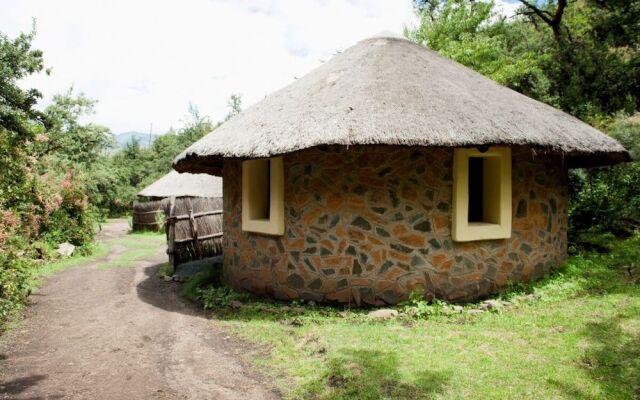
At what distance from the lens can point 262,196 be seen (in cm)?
708

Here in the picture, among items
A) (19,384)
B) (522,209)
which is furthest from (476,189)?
(19,384)

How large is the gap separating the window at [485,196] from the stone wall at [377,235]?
0.12 m

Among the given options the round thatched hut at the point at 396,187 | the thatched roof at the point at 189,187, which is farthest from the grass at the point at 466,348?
the thatched roof at the point at 189,187

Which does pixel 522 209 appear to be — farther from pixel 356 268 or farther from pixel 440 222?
pixel 356 268

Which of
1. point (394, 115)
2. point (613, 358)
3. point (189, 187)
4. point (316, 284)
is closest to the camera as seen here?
point (613, 358)

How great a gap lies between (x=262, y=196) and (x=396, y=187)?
237cm

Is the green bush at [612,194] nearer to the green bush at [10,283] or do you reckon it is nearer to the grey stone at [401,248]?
the grey stone at [401,248]

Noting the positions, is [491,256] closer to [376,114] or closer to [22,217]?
[376,114]

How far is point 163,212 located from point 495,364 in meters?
15.6

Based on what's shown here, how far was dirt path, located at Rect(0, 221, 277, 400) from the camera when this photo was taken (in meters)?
3.83

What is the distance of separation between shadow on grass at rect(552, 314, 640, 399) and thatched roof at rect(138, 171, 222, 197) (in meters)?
13.5

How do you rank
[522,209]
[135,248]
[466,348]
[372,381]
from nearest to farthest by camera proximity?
[372,381] < [466,348] < [522,209] < [135,248]

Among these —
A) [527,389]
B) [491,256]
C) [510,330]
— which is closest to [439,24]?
[491,256]

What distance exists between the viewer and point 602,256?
771cm
